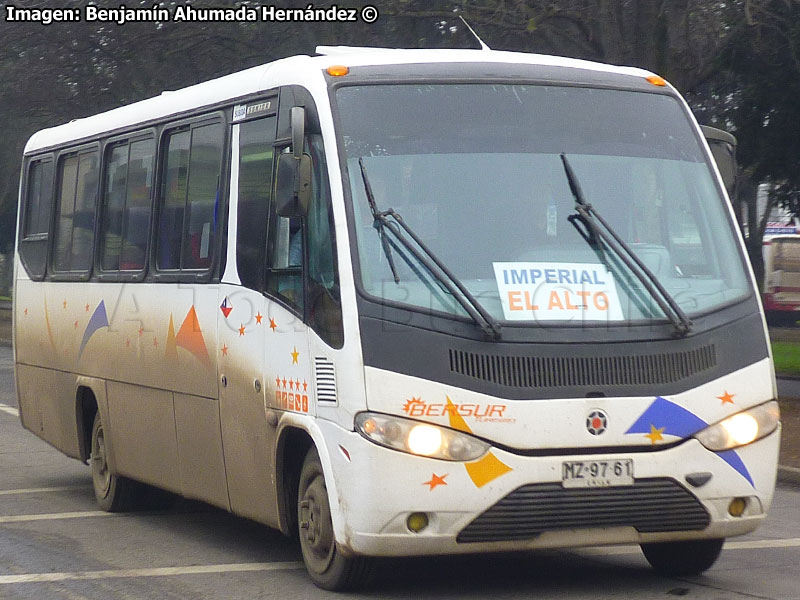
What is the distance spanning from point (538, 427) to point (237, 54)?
16.8 meters

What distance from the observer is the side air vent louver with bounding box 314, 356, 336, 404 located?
693 centimetres

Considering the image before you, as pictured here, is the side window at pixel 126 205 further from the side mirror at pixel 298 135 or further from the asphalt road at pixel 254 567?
the side mirror at pixel 298 135

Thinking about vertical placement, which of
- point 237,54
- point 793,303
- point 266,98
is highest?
point 237,54

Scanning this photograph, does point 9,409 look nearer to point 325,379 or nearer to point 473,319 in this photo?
point 325,379

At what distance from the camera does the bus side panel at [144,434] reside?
9242mm

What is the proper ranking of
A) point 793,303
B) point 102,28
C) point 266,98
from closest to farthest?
point 266,98 → point 102,28 → point 793,303

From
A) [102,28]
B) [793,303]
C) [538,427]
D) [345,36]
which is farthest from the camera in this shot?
[793,303]

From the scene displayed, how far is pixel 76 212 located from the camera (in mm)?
11484

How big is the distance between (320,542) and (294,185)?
172cm

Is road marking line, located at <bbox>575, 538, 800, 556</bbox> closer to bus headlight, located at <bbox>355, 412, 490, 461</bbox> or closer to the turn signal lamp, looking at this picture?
the turn signal lamp

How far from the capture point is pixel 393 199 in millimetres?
7191

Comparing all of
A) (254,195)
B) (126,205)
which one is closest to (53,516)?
(126,205)

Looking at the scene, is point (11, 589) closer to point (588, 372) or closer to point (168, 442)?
point (168, 442)

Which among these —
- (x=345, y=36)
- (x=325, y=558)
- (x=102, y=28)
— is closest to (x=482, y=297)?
(x=325, y=558)
